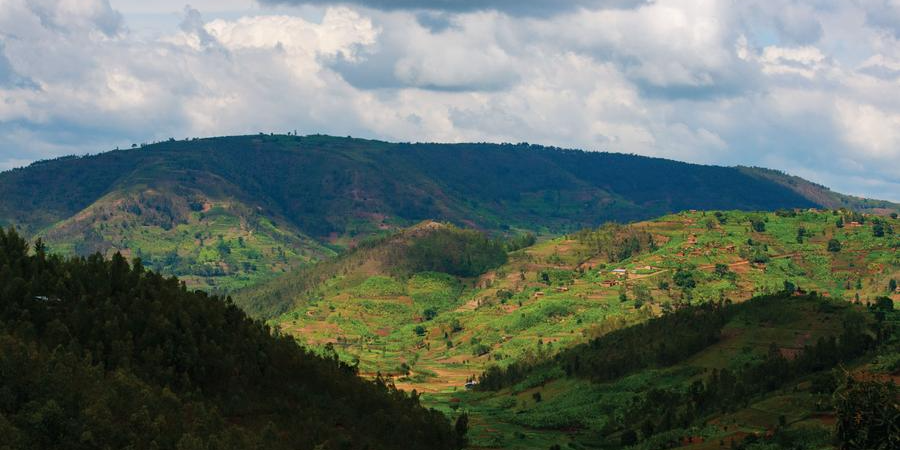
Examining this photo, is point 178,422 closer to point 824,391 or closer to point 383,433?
point 383,433

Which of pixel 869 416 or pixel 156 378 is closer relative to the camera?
pixel 869 416

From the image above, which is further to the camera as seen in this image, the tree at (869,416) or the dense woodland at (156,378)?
the dense woodland at (156,378)

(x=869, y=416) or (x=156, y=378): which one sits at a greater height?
(x=156, y=378)

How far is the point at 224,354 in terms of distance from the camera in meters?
159

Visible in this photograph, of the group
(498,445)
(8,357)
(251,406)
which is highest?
(8,357)

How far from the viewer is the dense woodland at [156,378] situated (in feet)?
396

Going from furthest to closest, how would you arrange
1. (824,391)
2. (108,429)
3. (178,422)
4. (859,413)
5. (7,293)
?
(824,391), (7,293), (178,422), (108,429), (859,413)

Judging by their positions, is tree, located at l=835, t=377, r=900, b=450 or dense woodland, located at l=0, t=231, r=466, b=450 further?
dense woodland, located at l=0, t=231, r=466, b=450

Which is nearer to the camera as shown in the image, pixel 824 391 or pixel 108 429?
pixel 108 429

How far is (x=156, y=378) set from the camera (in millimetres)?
146625

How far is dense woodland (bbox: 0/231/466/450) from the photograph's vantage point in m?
121

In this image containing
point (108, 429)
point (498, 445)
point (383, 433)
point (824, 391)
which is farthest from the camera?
point (498, 445)

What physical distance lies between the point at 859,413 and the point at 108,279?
11318 cm

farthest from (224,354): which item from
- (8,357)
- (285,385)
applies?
(8,357)
